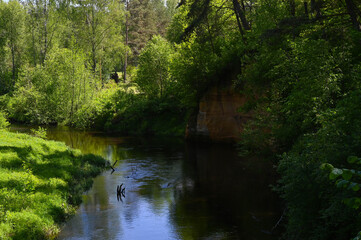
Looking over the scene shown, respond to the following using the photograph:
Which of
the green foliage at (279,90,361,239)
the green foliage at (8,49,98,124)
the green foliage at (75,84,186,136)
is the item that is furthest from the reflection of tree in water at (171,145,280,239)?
the green foliage at (8,49,98,124)

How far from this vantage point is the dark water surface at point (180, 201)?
588 inches

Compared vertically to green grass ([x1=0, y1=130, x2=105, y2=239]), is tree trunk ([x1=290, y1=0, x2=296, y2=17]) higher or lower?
higher

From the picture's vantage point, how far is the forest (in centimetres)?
1148

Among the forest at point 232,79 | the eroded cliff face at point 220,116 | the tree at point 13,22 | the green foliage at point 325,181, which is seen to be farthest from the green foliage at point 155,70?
the green foliage at point 325,181

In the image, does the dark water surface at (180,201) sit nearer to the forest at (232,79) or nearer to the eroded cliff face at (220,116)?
the forest at (232,79)

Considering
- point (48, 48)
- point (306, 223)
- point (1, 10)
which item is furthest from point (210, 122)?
point (1, 10)

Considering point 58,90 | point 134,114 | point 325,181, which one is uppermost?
point 58,90

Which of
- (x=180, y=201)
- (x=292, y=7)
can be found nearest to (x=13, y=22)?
(x=292, y=7)

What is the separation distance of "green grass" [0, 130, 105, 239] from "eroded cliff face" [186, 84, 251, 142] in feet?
45.4

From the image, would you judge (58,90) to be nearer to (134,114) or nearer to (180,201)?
(134,114)

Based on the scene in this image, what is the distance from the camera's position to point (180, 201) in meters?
18.8

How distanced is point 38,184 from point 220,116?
2185 centimetres

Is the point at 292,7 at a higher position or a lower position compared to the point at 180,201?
higher

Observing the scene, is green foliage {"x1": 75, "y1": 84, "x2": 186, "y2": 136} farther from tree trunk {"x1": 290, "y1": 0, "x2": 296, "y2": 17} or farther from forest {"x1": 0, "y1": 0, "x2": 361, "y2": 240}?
tree trunk {"x1": 290, "y1": 0, "x2": 296, "y2": 17}
